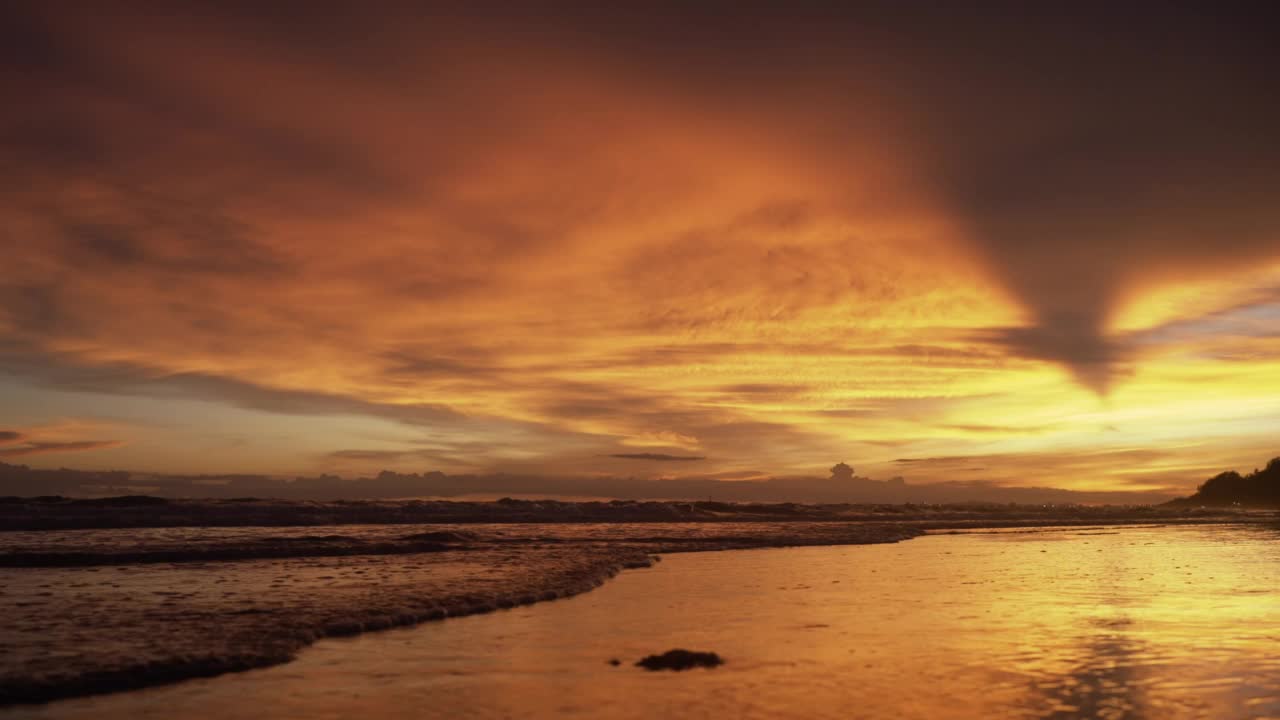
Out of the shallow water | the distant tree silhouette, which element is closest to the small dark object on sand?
the shallow water

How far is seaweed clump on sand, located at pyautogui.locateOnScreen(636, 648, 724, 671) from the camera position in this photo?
32.9ft

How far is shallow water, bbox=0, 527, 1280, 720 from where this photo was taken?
27.7ft

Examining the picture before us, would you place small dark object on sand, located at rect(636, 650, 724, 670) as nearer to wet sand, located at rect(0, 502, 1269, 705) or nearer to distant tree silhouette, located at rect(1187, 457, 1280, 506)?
wet sand, located at rect(0, 502, 1269, 705)

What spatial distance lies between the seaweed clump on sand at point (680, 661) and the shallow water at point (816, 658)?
0.24 metres

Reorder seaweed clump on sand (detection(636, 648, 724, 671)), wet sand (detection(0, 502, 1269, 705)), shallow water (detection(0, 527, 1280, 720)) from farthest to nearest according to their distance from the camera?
1. wet sand (detection(0, 502, 1269, 705))
2. seaweed clump on sand (detection(636, 648, 724, 671))
3. shallow water (detection(0, 527, 1280, 720))

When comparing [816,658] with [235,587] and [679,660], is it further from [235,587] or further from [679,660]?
[235,587]

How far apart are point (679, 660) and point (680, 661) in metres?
0.03

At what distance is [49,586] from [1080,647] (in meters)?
17.9

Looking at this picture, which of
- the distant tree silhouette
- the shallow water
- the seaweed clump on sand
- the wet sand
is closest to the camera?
the shallow water

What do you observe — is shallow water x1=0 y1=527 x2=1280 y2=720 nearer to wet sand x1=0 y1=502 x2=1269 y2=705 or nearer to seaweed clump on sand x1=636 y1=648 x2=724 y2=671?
seaweed clump on sand x1=636 y1=648 x2=724 y2=671

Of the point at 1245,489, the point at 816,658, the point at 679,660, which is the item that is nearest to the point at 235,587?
the point at 679,660

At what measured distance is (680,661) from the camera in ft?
33.2

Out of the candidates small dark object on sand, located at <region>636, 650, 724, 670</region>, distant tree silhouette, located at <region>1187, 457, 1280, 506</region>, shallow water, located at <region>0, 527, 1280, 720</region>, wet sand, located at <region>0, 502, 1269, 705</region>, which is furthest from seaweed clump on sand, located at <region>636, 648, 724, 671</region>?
distant tree silhouette, located at <region>1187, 457, 1280, 506</region>

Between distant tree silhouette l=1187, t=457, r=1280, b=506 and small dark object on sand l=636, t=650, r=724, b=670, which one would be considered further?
distant tree silhouette l=1187, t=457, r=1280, b=506
